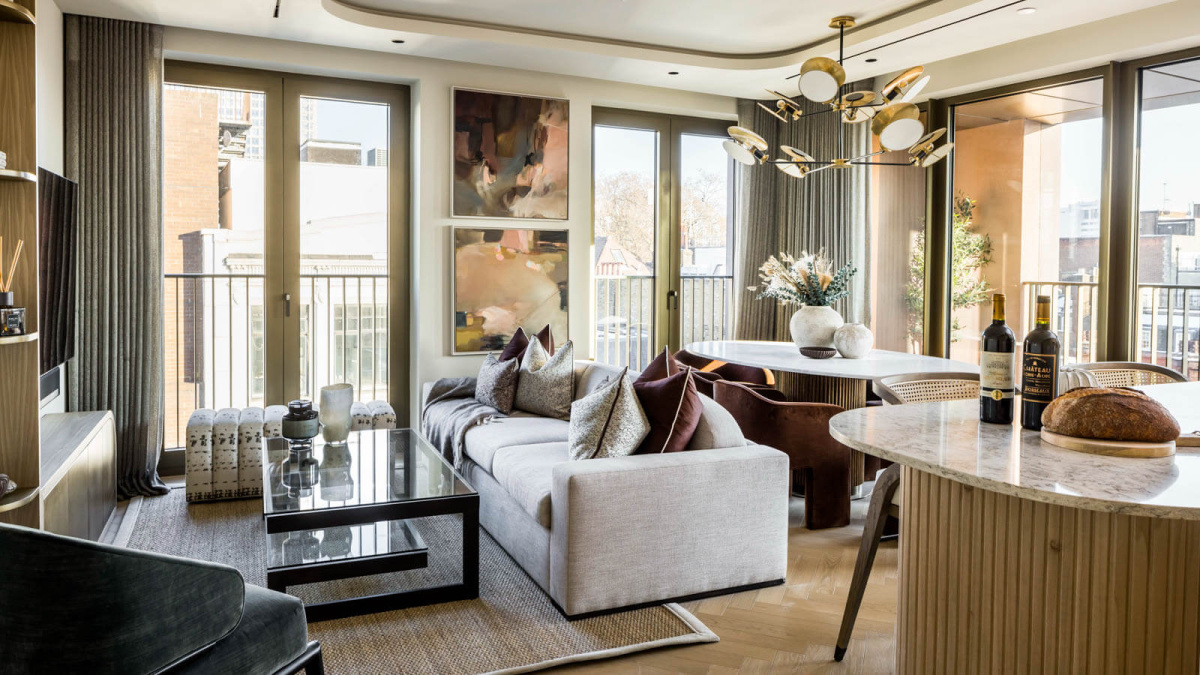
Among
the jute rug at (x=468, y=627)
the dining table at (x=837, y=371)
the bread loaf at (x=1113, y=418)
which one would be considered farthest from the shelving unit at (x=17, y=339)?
the dining table at (x=837, y=371)

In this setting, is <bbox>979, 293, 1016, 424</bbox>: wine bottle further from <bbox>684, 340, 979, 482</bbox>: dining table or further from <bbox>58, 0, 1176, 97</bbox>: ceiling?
<bbox>58, 0, 1176, 97</bbox>: ceiling

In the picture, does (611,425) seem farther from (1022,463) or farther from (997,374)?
(1022,463)

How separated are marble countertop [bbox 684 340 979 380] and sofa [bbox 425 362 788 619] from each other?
2.78 feet

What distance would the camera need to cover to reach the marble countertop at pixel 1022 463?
123 centimetres

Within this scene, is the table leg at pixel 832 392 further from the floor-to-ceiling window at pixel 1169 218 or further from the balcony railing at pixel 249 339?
the balcony railing at pixel 249 339

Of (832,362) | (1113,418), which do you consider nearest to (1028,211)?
(832,362)

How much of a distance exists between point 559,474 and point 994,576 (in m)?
1.50

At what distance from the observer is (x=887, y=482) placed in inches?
89.9

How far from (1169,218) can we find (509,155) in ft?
12.4

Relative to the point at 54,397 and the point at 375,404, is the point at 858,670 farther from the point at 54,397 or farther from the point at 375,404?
the point at 54,397

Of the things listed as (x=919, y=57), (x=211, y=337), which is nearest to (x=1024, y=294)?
(x=919, y=57)

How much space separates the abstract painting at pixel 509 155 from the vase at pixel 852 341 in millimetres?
2094

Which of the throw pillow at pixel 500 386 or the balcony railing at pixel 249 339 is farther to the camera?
the balcony railing at pixel 249 339

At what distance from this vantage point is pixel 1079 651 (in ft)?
4.74
